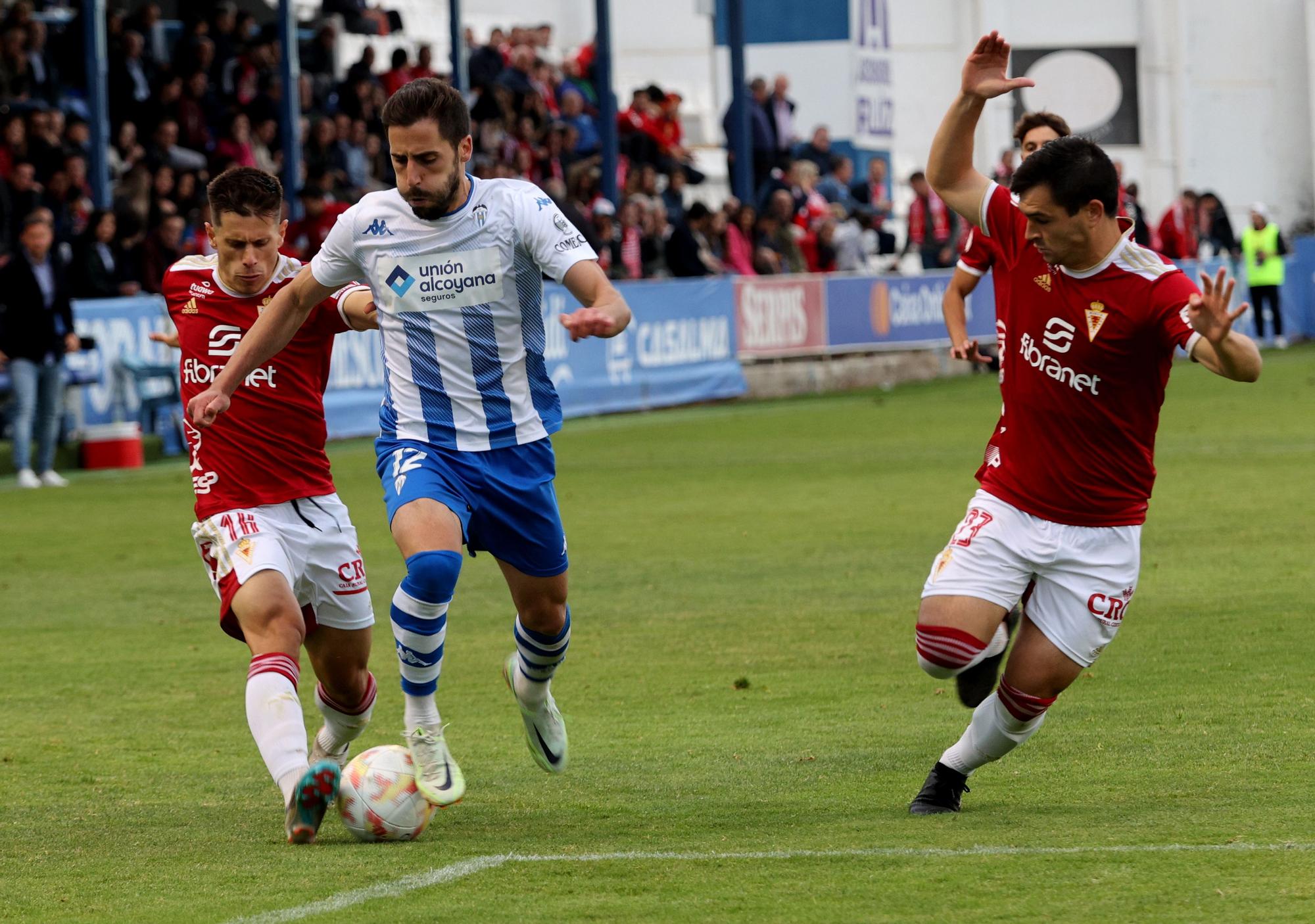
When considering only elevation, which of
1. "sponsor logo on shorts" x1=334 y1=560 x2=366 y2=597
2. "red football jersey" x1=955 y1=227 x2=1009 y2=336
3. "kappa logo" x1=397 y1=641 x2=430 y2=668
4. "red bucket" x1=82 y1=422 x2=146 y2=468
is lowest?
"red bucket" x1=82 y1=422 x2=146 y2=468

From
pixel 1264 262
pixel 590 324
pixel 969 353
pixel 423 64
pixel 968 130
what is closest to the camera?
pixel 590 324

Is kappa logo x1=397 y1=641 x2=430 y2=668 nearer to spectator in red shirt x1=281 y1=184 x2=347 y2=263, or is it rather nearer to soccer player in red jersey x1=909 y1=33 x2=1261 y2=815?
soccer player in red jersey x1=909 y1=33 x2=1261 y2=815

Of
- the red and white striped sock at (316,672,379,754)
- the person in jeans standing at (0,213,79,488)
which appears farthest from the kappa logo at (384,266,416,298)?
the person in jeans standing at (0,213,79,488)

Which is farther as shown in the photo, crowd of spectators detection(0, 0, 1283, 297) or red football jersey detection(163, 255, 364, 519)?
crowd of spectators detection(0, 0, 1283, 297)

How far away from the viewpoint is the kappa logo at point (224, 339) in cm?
634

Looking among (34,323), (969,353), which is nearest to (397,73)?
(34,323)

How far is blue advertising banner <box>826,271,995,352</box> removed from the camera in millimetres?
27172

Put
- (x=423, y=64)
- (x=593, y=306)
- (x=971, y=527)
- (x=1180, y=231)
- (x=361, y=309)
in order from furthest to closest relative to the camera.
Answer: (x=1180, y=231), (x=423, y=64), (x=361, y=309), (x=971, y=527), (x=593, y=306)

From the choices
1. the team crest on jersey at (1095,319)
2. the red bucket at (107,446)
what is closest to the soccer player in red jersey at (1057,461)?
the team crest on jersey at (1095,319)

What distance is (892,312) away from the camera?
28172mm

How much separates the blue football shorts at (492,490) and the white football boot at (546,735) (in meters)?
0.50

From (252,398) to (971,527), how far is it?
2211 mm

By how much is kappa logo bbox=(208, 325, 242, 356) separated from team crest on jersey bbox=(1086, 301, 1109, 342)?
8.33 feet

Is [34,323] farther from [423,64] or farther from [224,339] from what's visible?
[224,339]
